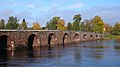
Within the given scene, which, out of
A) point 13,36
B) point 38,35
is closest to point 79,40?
point 38,35

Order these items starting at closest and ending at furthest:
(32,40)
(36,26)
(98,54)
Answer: (98,54) → (32,40) → (36,26)

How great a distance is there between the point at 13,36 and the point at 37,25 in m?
102

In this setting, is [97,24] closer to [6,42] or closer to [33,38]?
[33,38]

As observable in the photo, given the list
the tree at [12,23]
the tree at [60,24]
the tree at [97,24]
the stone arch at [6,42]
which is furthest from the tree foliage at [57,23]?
the stone arch at [6,42]

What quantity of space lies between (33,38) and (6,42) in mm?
15367

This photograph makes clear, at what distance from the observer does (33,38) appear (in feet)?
283

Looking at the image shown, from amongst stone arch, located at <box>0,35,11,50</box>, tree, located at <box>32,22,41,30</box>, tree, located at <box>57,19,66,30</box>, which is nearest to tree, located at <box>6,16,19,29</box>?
tree, located at <box>57,19,66,30</box>

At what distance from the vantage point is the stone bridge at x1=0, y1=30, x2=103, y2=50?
71.8m

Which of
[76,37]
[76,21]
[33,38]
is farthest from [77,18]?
[33,38]

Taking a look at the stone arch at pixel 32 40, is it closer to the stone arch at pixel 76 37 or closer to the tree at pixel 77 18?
the stone arch at pixel 76 37

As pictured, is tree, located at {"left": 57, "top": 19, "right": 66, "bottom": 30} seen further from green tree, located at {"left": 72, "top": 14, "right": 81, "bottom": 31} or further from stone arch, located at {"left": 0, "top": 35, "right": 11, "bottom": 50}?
stone arch, located at {"left": 0, "top": 35, "right": 11, "bottom": 50}

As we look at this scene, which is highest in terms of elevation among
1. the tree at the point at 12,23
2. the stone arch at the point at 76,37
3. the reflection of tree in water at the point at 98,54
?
the tree at the point at 12,23

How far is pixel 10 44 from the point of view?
72.2m

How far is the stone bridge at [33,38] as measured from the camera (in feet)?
236
